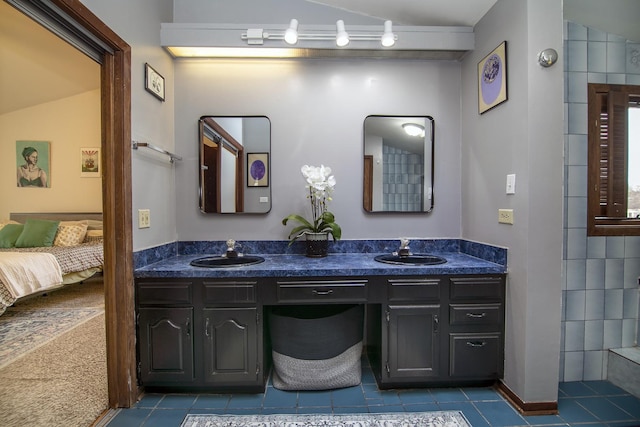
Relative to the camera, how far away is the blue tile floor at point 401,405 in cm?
163

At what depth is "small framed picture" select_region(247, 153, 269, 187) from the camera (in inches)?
90.9

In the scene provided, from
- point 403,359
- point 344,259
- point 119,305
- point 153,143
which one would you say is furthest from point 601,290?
point 153,143

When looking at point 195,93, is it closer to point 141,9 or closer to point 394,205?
point 141,9

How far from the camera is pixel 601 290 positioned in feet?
6.42

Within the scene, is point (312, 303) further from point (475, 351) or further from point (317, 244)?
point (475, 351)

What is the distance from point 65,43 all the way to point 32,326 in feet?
9.07

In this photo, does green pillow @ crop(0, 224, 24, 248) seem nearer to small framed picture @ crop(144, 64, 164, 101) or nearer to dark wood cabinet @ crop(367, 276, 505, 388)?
small framed picture @ crop(144, 64, 164, 101)

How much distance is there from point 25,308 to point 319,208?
360 cm

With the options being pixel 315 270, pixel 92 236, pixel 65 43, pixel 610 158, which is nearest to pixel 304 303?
pixel 315 270

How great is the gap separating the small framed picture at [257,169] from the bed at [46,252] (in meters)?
2.68

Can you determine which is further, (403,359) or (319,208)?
(319,208)

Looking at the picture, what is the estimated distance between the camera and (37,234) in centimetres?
400

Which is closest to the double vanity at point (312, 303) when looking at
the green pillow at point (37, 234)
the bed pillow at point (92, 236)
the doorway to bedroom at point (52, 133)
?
the doorway to bedroom at point (52, 133)

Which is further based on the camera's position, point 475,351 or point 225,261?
point 225,261
